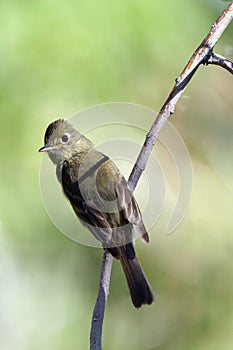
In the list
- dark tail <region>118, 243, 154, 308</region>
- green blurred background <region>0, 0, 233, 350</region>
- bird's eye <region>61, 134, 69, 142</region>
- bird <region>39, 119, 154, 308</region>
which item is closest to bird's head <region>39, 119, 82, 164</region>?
bird's eye <region>61, 134, 69, 142</region>

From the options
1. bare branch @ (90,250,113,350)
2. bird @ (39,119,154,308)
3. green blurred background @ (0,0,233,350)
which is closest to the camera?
bare branch @ (90,250,113,350)

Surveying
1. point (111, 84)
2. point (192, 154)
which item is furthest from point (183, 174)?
point (111, 84)

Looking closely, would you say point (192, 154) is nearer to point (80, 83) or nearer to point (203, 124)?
point (203, 124)

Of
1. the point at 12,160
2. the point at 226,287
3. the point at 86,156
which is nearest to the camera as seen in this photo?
the point at 86,156

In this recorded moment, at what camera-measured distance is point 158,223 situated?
396 cm

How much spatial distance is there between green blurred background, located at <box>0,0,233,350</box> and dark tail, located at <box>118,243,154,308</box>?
1.04m

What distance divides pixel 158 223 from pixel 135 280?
48.9 inches

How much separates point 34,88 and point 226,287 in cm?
121

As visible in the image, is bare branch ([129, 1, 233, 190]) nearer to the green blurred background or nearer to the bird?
the bird

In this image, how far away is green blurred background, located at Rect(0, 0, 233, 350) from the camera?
12.3ft

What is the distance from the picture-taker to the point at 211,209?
4039 millimetres

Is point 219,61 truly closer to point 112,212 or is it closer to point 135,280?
point 112,212

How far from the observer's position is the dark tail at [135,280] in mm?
2686

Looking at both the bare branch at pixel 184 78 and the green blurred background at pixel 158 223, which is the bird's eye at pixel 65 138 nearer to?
the green blurred background at pixel 158 223
